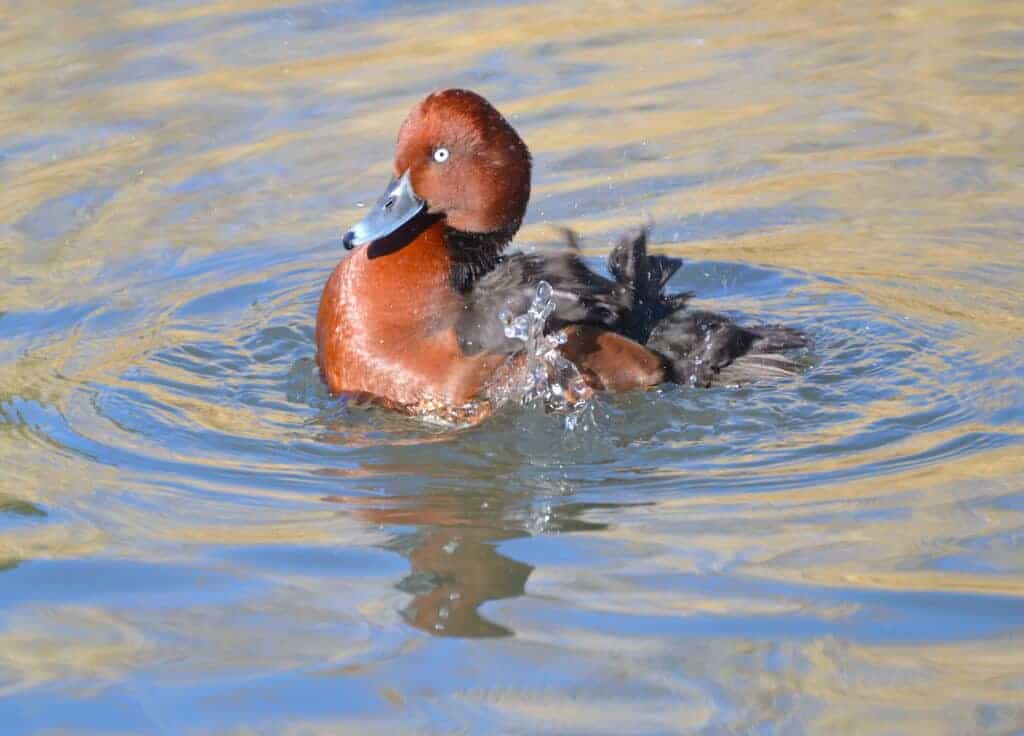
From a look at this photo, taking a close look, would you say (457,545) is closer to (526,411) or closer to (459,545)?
(459,545)

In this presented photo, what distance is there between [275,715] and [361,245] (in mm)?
2536

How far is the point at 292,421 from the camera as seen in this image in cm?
568

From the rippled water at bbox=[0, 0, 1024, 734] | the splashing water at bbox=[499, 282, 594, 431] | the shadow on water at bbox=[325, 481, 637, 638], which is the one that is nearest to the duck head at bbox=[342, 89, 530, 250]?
the splashing water at bbox=[499, 282, 594, 431]

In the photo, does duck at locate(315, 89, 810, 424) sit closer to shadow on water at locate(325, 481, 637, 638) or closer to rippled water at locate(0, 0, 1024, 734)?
rippled water at locate(0, 0, 1024, 734)

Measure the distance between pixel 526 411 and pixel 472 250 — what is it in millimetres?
723

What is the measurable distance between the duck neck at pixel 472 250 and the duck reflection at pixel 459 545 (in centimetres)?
118

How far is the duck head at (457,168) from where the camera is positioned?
580 centimetres

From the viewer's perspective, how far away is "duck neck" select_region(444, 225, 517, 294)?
5.85m

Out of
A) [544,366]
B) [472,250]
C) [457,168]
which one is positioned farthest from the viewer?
[472,250]

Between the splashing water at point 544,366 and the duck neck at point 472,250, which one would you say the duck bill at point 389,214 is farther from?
the splashing water at point 544,366

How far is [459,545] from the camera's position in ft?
14.9

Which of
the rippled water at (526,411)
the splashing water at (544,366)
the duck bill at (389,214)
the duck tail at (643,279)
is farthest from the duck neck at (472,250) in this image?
the rippled water at (526,411)

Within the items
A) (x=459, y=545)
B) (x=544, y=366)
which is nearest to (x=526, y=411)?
(x=544, y=366)

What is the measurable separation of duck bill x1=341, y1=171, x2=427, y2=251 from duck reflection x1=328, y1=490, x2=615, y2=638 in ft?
3.86
